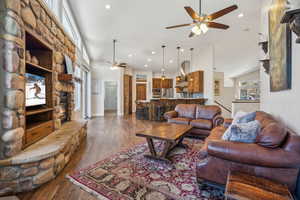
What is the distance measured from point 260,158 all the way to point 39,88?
3290 mm

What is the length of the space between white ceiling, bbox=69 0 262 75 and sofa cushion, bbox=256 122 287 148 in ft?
10.0

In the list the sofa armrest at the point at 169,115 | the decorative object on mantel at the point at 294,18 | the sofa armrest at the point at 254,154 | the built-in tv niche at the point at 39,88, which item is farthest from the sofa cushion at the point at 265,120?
the built-in tv niche at the point at 39,88

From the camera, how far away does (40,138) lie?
2.22 meters

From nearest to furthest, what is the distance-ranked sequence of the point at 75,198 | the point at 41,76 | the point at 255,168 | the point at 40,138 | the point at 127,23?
1. the point at 255,168
2. the point at 75,198
3. the point at 40,138
4. the point at 41,76
5. the point at 127,23

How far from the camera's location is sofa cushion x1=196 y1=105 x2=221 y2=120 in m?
3.93

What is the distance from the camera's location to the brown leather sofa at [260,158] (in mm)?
1233

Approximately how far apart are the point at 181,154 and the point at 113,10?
3.75 meters

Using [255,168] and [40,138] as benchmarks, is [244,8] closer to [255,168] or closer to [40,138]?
[255,168]

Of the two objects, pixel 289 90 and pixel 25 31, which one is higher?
pixel 25 31

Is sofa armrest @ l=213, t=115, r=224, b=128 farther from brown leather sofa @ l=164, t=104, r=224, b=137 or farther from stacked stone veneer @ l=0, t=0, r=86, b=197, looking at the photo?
stacked stone veneer @ l=0, t=0, r=86, b=197

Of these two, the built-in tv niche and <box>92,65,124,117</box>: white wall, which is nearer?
the built-in tv niche

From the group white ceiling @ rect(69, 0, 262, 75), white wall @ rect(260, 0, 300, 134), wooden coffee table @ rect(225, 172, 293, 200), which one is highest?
white ceiling @ rect(69, 0, 262, 75)

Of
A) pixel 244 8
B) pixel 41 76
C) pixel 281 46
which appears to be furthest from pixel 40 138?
pixel 244 8

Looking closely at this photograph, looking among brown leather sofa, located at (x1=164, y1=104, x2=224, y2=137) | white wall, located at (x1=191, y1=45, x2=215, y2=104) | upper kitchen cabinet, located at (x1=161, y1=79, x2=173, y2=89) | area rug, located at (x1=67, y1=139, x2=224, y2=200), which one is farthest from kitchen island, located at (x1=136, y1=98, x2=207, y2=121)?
upper kitchen cabinet, located at (x1=161, y1=79, x2=173, y2=89)
